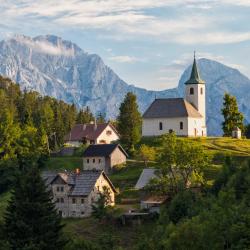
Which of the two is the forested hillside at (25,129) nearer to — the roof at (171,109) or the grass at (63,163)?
the grass at (63,163)

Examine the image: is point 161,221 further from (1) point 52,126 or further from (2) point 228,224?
(1) point 52,126

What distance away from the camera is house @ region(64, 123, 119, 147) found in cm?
11300

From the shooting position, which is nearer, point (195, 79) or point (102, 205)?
point (102, 205)

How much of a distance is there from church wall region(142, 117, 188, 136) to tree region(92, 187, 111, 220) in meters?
36.9

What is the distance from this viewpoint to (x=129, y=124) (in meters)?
103

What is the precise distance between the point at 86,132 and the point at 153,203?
4538cm

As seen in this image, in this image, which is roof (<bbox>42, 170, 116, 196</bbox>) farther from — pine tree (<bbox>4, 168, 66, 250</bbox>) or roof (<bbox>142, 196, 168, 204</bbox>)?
pine tree (<bbox>4, 168, 66, 250</bbox>)

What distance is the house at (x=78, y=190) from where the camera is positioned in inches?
2968

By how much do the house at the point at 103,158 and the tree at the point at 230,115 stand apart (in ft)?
92.0

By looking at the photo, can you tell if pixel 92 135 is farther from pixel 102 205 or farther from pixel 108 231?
pixel 108 231

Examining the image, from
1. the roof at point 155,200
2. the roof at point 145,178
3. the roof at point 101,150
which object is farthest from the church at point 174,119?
the roof at point 155,200

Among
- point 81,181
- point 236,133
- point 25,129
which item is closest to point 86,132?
point 25,129

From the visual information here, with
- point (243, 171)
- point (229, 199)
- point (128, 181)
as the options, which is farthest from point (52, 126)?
point (229, 199)

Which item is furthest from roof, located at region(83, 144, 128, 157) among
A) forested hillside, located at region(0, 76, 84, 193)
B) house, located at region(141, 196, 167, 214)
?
house, located at region(141, 196, 167, 214)
